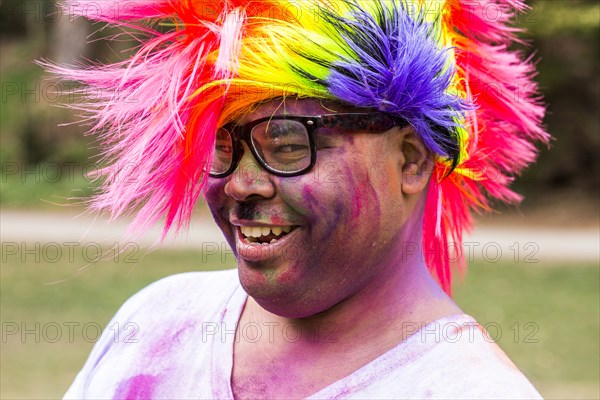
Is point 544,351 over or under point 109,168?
under

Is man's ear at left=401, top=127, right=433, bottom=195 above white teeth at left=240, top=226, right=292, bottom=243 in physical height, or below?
above

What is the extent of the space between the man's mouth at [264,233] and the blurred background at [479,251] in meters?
0.32

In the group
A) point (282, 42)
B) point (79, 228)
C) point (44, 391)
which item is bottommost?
point (44, 391)

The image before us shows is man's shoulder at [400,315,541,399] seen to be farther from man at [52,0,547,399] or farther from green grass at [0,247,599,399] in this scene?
green grass at [0,247,599,399]

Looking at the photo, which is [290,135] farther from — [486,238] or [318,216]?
[486,238]

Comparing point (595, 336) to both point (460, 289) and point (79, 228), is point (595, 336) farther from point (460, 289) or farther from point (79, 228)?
point (79, 228)

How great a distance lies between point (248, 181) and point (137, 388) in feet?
2.09

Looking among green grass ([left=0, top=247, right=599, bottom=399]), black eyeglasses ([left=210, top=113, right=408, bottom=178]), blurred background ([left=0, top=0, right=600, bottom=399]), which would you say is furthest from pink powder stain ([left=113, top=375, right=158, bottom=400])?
green grass ([left=0, top=247, right=599, bottom=399])

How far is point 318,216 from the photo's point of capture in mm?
1848

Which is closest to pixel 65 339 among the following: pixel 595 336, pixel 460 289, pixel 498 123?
pixel 460 289

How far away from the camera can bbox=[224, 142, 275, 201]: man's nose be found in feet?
6.09

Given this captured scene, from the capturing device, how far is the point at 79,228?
1364cm

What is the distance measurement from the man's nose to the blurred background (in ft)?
1.09

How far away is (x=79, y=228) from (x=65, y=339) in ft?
18.7
